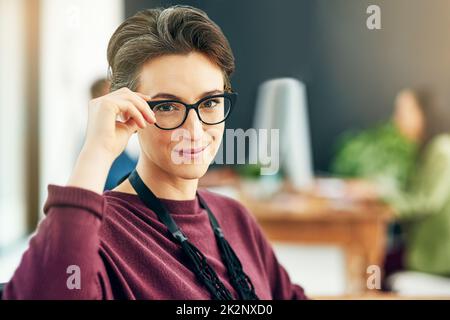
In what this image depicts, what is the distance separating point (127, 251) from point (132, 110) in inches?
6.1

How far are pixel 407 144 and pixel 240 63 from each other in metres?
1.89

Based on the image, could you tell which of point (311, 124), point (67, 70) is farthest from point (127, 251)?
point (311, 124)

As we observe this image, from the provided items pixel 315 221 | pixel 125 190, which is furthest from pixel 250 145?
pixel 315 221

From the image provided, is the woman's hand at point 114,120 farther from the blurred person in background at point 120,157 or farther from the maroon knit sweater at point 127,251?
the blurred person in background at point 120,157

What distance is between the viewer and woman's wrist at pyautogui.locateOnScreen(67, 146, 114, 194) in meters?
0.56

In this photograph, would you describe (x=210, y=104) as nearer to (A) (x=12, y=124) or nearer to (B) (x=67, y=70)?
(B) (x=67, y=70)

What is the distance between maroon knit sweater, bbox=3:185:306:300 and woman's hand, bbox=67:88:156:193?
22 mm

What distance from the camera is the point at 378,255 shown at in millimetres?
2230

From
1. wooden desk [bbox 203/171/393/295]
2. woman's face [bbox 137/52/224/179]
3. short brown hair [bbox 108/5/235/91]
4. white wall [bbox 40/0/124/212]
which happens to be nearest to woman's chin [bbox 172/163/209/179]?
woman's face [bbox 137/52/224/179]

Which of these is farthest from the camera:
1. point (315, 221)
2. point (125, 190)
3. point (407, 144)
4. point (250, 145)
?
point (407, 144)

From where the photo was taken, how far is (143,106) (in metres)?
0.61

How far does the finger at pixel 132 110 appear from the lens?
0.59 m

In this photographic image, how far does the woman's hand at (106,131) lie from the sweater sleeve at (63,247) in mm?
19
